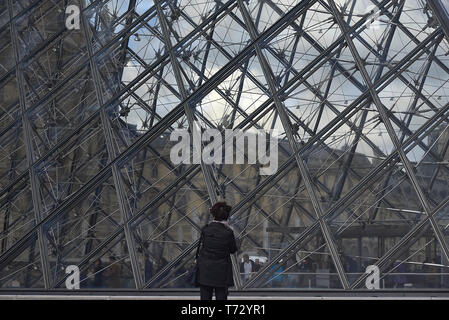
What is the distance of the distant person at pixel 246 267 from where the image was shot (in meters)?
15.1

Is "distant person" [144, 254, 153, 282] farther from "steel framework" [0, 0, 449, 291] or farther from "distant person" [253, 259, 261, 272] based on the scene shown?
"distant person" [253, 259, 261, 272]

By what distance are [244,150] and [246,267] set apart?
2.20 meters

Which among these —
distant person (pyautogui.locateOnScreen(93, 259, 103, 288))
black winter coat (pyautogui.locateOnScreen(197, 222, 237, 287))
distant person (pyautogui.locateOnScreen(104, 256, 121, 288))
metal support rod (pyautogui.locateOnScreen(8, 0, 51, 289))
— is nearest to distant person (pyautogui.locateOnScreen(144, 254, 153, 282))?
distant person (pyautogui.locateOnScreen(104, 256, 121, 288))

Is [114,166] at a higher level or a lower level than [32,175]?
lower

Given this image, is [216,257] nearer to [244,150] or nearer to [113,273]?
[113,273]

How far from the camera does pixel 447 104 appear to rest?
621 inches

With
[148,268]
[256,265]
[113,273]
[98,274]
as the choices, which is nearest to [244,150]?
[256,265]

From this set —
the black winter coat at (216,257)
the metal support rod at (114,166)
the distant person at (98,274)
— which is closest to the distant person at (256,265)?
the metal support rod at (114,166)

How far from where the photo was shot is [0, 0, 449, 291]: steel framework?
15.2 metres

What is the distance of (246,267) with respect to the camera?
15320mm

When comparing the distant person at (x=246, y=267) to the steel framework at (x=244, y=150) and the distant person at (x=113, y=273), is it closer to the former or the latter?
the steel framework at (x=244, y=150)

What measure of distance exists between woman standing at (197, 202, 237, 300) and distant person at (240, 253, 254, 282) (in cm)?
549
